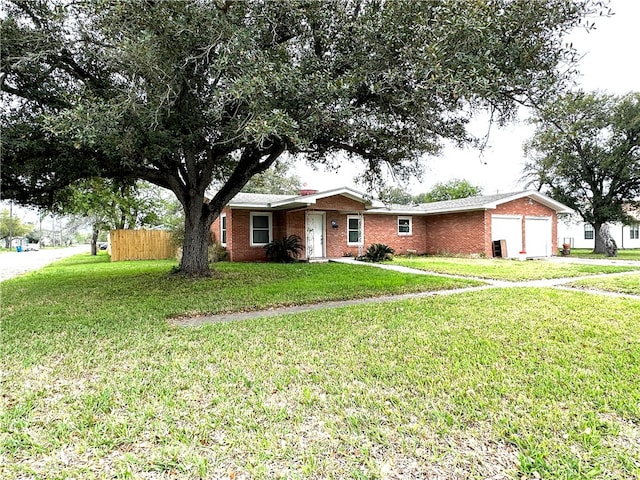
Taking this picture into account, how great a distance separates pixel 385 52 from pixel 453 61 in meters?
1.11

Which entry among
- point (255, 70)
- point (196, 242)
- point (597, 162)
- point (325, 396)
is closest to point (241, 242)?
point (196, 242)

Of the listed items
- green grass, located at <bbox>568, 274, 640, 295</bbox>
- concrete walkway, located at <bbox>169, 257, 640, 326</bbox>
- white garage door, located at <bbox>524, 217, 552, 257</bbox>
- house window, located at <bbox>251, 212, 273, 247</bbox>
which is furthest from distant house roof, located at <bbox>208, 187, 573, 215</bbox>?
green grass, located at <bbox>568, 274, 640, 295</bbox>

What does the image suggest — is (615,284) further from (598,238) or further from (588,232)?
(588,232)

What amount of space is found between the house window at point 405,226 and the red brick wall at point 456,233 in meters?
1.18

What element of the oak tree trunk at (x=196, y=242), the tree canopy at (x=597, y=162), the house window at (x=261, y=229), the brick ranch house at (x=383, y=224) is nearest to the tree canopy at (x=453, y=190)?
the tree canopy at (x=597, y=162)

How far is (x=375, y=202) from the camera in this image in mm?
16938

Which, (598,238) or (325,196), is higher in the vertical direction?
(325,196)

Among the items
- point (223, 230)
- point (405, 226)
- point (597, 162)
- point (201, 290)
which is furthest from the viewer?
point (597, 162)

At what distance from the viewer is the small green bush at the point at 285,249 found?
15805 millimetres

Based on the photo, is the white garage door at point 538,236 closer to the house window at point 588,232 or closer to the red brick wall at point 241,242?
the red brick wall at point 241,242

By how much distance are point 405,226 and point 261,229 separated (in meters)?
7.88

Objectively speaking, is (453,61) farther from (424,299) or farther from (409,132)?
(424,299)

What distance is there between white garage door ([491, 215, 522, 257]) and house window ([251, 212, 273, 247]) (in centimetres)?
1056

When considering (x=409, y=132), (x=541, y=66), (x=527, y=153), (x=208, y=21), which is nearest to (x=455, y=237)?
(x=527, y=153)
